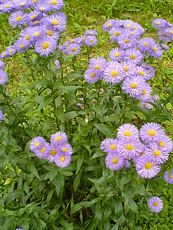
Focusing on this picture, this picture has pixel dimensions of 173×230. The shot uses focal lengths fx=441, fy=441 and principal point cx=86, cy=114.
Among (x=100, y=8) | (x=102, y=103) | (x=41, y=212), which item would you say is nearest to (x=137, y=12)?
(x=100, y=8)

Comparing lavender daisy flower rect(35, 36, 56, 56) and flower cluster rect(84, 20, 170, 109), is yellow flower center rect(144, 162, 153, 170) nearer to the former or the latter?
flower cluster rect(84, 20, 170, 109)

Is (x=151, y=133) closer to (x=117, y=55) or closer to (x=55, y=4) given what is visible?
(x=117, y=55)

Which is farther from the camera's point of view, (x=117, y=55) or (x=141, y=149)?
(x=117, y=55)

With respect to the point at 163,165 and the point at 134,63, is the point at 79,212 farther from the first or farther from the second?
the point at 134,63

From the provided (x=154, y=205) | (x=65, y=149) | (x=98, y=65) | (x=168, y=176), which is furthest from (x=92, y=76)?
(x=154, y=205)

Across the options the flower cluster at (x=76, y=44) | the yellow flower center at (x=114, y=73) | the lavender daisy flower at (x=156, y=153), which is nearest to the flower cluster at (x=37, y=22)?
the flower cluster at (x=76, y=44)

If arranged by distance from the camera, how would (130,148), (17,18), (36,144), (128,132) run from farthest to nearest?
1. (17,18)
2. (36,144)
3. (128,132)
4. (130,148)

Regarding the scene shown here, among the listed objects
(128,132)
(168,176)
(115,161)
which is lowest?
(168,176)

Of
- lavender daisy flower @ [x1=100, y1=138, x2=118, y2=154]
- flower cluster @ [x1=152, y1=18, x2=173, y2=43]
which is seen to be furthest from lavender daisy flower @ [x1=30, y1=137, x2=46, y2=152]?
flower cluster @ [x1=152, y1=18, x2=173, y2=43]
